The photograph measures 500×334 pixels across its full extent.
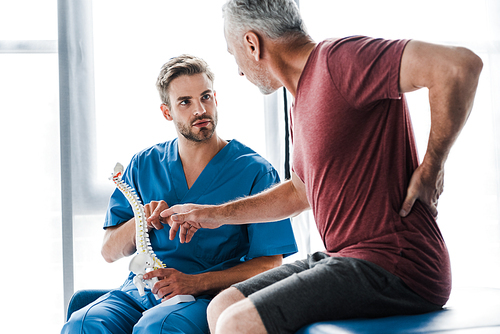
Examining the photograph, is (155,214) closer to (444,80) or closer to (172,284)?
(172,284)

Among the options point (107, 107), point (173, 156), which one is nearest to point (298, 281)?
point (173, 156)

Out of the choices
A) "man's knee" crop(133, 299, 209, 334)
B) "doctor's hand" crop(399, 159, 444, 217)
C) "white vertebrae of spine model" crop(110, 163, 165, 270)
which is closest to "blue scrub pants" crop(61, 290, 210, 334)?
"man's knee" crop(133, 299, 209, 334)

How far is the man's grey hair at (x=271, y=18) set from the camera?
1049 millimetres

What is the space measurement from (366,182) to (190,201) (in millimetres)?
773

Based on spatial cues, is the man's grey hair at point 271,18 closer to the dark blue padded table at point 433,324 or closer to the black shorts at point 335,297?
the black shorts at point 335,297

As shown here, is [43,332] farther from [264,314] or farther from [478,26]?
[478,26]

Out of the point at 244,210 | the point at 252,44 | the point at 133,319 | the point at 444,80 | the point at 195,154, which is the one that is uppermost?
the point at 252,44

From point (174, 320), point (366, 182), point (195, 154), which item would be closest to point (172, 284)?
point (174, 320)

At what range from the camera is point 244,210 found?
4.00 feet

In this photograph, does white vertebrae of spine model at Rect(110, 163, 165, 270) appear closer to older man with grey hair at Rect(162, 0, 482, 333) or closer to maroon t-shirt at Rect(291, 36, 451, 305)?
older man with grey hair at Rect(162, 0, 482, 333)

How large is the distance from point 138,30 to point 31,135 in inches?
29.1

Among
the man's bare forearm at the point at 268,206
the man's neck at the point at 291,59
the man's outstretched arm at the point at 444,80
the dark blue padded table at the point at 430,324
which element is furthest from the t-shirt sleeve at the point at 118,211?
the man's outstretched arm at the point at 444,80

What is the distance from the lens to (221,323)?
33.3 inches

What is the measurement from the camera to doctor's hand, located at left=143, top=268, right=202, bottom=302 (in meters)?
1.26
